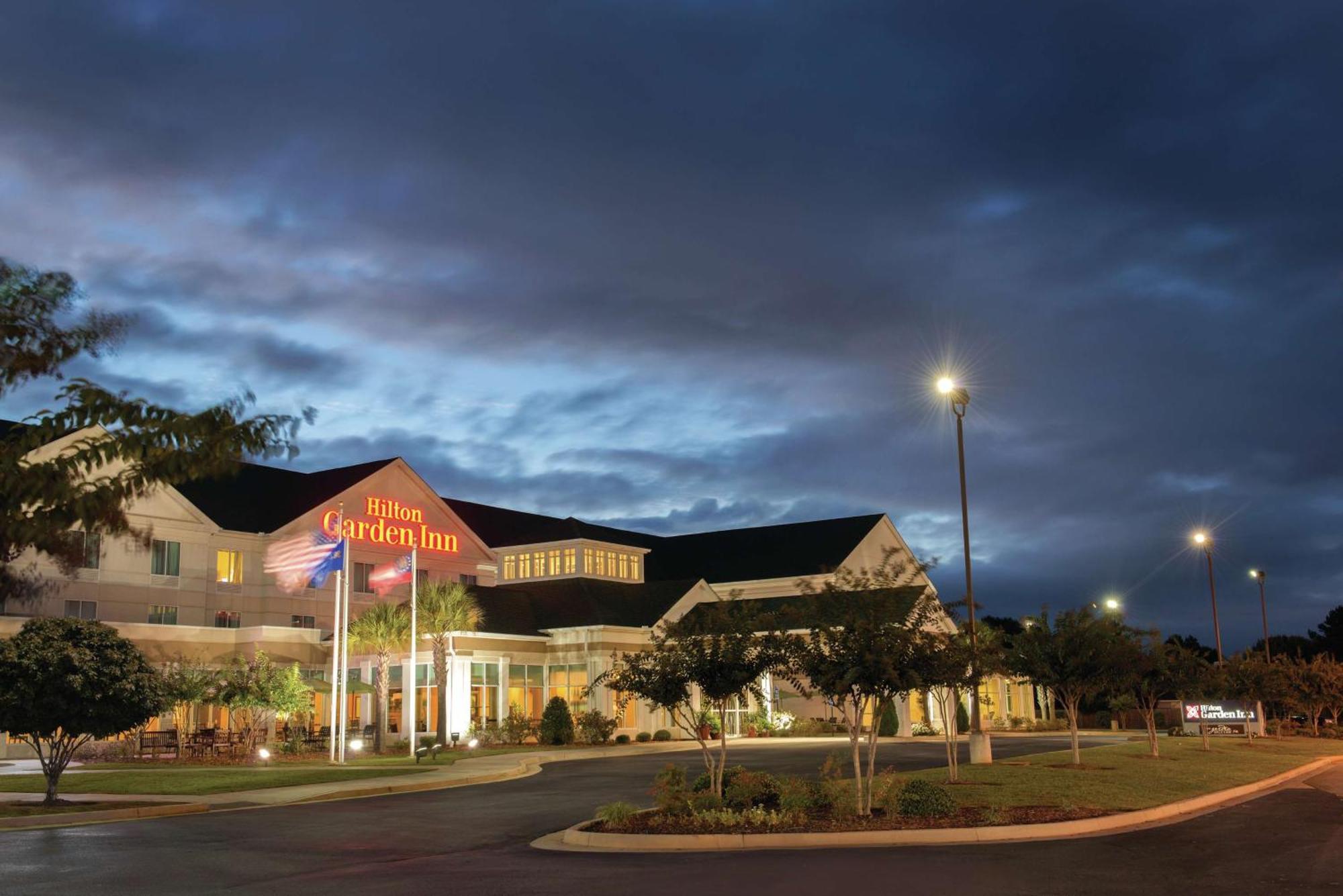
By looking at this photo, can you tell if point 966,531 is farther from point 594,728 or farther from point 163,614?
point 163,614

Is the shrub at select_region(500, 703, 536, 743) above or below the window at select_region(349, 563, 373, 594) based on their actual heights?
below

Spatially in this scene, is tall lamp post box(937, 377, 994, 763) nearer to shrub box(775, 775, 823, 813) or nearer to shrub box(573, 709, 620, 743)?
shrub box(775, 775, 823, 813)

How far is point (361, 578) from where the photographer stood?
2334 inches

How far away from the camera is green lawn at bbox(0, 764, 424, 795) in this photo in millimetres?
28828

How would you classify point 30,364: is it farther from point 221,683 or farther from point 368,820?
point 221,683

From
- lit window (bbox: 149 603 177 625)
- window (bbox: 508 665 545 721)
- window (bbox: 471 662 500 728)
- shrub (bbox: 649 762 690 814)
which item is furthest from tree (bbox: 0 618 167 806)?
window (bbox: 508 665 545 721)

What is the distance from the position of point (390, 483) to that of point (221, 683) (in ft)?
69.8

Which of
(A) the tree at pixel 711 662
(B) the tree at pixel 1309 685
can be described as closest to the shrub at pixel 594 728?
(A) the tree at pixel 711 662

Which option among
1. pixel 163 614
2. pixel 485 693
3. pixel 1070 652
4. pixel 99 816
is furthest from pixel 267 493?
pixel 1070 652

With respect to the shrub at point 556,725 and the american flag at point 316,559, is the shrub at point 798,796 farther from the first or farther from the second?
the shrub at point 556,725

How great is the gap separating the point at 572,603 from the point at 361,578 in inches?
422

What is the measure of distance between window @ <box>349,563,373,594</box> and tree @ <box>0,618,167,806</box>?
3124 centimetres

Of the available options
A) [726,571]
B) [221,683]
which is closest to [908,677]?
[221,683]

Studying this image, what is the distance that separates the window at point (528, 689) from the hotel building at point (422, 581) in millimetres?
85
